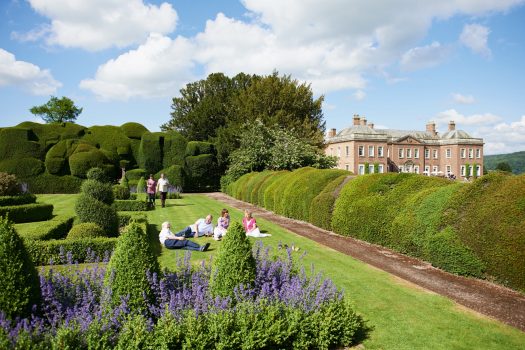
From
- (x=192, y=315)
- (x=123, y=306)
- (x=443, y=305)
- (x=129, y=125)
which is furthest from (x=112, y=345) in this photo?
(x=129, y=125)

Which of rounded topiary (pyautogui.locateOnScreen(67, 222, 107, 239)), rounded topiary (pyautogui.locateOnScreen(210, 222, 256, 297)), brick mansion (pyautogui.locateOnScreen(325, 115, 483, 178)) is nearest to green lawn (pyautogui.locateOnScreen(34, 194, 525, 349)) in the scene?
rounded topiary (pyautogui.locateOnScreen(210, 222, 256, 297))

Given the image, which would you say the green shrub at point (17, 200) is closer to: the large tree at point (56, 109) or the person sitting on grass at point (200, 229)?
the person sitting on grass at point (200, 229)

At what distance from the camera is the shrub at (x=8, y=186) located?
1560 cm

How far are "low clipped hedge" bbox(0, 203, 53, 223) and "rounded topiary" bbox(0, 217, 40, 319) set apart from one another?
10.8 meters

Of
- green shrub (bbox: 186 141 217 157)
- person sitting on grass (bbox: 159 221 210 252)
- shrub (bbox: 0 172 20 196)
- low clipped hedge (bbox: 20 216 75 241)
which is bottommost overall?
person sitting on grass (bbox: 159 221 210 252)

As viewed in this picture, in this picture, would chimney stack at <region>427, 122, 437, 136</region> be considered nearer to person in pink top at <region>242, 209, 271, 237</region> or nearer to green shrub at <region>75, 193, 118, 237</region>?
person in pink top at <region>242, 209, 271, 237</region>

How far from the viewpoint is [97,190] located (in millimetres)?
12961

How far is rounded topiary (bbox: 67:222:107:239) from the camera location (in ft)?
32.1

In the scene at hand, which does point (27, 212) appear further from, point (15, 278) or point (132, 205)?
point (15, 278)

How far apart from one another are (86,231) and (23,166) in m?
23.8

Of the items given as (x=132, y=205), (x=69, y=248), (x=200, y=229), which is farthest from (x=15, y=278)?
(x=132, y=205)

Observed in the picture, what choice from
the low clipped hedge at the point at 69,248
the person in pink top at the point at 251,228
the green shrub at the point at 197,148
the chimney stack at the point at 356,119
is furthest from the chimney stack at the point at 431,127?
the low clipped hedge at the point at 69,248

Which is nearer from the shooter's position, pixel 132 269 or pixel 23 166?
pixel 132 269

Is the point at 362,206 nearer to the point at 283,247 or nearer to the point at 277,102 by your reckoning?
the point at 283,247
